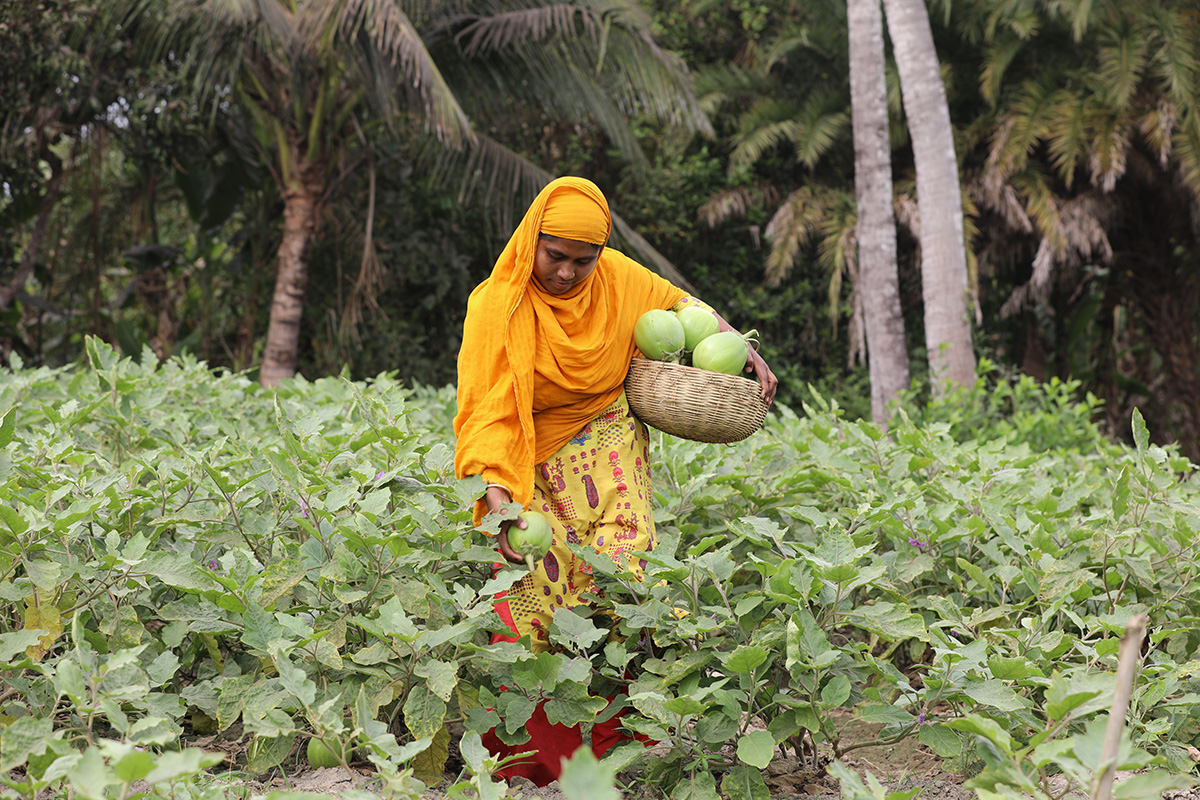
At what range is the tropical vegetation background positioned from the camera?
26.8ft

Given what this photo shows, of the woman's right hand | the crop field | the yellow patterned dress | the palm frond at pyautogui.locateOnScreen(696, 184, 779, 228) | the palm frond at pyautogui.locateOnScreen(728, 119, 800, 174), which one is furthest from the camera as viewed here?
the palm frond at pyautogui.locateOnScreen(696, 184, 779, 228)

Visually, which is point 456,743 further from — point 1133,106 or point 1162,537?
point 1133,106

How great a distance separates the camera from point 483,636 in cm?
230

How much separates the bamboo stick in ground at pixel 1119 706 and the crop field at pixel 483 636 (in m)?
0.04

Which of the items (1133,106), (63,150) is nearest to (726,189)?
(1133,106)

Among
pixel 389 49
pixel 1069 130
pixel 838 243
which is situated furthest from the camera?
pixel 838 243

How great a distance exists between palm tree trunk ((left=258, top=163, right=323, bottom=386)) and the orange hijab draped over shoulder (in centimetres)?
704

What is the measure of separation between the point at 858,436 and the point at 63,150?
1260 cm

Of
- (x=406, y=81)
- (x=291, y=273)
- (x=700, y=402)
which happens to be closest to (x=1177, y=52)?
(x=406, y=81)

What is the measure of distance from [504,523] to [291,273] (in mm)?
7384

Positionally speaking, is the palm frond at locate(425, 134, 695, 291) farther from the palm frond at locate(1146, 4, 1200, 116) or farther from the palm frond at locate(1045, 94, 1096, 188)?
the palm frond at locate(1146, 4, 1200, 116)

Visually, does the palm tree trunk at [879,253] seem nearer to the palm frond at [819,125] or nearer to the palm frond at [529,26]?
the palm frond at [529,26]

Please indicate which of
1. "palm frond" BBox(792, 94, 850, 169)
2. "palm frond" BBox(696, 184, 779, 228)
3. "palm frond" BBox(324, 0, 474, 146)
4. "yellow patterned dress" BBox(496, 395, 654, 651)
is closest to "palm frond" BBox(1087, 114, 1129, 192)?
"palm frond" BBox(792, 94, 850, 169)

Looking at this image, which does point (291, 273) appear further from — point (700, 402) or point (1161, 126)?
point (1161, 126)
